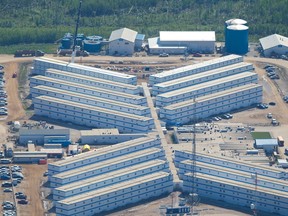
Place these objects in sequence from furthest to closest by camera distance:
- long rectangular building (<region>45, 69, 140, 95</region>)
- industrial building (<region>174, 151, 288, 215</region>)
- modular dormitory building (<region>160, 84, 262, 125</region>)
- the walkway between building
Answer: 1. long rectangular building (<region>45, 69, 140, 95</region>)
2. modular dormitory building (<region>160, 84, 262, 125</region>)
3. the walkway between building
4. industrial building (<region>174, 151, 288, 215</region>)

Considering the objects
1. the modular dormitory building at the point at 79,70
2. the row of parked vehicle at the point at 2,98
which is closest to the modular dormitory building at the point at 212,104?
the modular dormitory building at the point at 79,70

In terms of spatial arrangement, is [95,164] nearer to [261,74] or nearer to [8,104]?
A: [8,104]

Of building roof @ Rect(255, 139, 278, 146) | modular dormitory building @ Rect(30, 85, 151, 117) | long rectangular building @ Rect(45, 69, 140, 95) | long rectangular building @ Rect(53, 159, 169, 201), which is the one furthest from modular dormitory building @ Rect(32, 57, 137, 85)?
long rectangular building @ Rect(53, 159, 169, 201)

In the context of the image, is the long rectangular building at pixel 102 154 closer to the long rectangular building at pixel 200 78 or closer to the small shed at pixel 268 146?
the small shed at pixel 268 146

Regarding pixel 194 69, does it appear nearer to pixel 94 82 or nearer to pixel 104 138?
pixel 94 82

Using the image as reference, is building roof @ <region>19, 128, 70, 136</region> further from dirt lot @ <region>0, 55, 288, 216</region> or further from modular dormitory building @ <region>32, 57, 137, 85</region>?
modular dormitory building @ <region>32, 57, 137, 85</region>

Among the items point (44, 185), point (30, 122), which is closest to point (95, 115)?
point (30, 122)

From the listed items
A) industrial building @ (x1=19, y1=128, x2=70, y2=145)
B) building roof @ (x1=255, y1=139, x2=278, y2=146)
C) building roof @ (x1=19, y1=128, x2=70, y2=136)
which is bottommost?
building roof @ (x1=255, y1=139, x2=278, y2=146)
